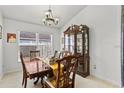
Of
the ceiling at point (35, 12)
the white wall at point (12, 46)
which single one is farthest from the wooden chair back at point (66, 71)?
the white wall at point (12, 46)

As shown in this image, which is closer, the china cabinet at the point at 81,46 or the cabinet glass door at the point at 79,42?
the china cabinet at the point at 81,46

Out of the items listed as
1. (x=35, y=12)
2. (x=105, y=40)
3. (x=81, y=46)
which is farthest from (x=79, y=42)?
(x=35, y=12)

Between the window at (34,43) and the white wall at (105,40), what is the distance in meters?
1.81

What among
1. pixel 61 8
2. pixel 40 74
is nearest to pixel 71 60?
pixel 40 74

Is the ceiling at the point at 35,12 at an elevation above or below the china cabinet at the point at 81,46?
above

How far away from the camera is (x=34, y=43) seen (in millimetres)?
4703

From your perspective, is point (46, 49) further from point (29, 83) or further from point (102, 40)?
point (102, 40)

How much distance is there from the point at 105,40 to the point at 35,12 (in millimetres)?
2164

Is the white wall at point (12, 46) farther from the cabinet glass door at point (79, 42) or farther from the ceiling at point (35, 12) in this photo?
the cabinet glass door at point (79, 42)

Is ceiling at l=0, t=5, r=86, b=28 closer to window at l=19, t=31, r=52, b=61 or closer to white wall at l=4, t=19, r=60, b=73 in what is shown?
white wall at l=4, t=19, r=60, b=73

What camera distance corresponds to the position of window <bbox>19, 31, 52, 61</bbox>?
4.45 m

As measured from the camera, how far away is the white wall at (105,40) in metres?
2.85

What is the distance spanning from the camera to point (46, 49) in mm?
4988
